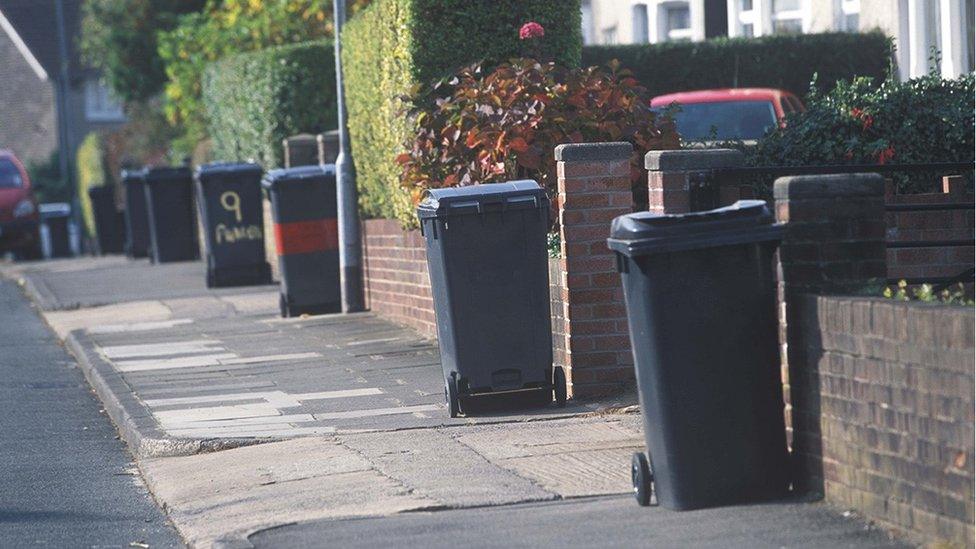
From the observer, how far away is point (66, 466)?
858 centimetres

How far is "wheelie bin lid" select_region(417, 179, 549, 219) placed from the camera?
28.7 feet

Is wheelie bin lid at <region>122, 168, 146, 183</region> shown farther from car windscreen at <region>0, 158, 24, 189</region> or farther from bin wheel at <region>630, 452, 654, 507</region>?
bin wheel at <region>630, 452, 654, 507</region>

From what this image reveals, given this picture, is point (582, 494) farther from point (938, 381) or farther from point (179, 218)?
point (179, 218)

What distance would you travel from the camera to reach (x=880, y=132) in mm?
9844

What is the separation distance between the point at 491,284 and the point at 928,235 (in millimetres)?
2680

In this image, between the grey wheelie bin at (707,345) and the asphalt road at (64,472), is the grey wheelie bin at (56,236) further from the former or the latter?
the grey wheelie bin at (707,345)

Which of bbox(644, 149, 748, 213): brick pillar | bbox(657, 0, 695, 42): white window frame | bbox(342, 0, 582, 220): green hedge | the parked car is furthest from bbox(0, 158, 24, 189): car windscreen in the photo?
bbox(644, 149, 748, 213): brick pillar

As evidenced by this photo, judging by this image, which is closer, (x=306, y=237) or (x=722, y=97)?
(x=306, y=237)

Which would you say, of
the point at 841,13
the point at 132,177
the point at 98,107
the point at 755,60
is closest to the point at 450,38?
the point at 755,60

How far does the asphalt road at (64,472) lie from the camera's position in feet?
22.7

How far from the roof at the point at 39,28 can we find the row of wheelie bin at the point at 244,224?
2771 cm

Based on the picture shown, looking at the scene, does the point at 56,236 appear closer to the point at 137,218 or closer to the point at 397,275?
the point at 137,218

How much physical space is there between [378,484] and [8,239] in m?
23.7

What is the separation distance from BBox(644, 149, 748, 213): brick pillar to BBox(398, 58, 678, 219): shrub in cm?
214
